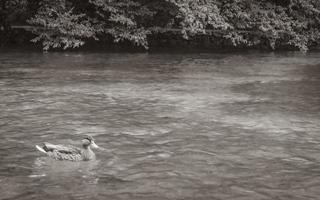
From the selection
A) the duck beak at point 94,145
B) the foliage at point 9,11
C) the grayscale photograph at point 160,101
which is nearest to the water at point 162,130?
the grayscale photograph at point 160,101

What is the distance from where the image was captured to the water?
25.5 ft

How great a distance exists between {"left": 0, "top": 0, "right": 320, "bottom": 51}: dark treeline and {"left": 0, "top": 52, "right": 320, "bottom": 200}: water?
4.12 metres

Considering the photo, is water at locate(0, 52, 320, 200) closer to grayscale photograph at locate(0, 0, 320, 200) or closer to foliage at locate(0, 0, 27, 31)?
grayscale photograph at locate(0, 0, 320, 200)

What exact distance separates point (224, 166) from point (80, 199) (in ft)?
8.37

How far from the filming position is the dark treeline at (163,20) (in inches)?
993

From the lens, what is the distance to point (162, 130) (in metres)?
11.2

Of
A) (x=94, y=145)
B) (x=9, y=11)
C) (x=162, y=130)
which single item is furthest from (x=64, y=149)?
(x=9, y=11)

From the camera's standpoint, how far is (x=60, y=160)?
895 centimetres

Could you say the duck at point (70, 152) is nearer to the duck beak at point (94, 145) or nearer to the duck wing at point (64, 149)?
the duck wing at point (64, 149)

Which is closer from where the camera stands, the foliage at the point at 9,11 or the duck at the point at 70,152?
the duck at the point at 70,152

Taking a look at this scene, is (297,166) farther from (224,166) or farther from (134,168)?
(134,168)

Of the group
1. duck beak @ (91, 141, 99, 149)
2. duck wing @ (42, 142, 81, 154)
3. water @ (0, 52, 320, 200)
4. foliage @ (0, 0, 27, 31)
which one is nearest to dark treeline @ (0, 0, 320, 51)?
foliage @ (0, 0, 27, 31)

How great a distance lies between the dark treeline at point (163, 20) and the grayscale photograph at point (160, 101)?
83 mm

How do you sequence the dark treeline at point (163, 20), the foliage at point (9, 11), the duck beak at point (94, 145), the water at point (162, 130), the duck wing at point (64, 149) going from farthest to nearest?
1. the foliage at point (9, 11)
2. the dark treeline at point (163, 20)
3. the duck beak at point (94, 145)
4. the duck wing at point (64, 149)
5. the water at point (162, 130)
